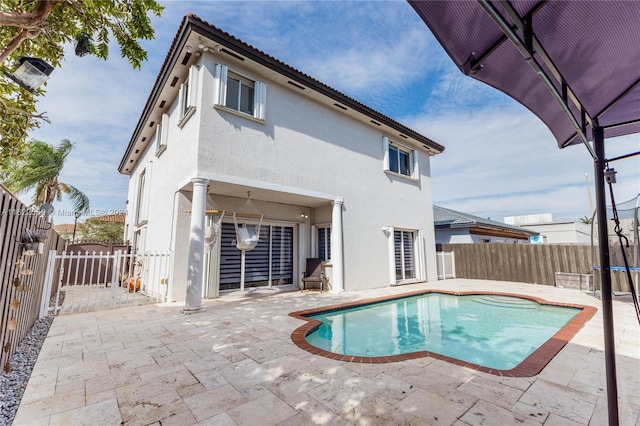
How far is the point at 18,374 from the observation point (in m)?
3.46

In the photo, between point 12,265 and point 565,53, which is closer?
point 565,53

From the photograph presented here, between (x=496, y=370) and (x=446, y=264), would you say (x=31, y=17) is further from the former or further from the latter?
(x=446, y=264)

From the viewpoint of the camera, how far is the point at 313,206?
1143 cm

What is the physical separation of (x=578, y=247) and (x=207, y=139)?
1428 centimetres

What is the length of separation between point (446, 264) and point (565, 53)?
14.2 meters

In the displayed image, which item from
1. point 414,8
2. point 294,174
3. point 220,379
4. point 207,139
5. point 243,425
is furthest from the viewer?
point 294,174

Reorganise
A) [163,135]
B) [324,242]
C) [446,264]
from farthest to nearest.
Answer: [446,264] < [324,242] < [163,135]

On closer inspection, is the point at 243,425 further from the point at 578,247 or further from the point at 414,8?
the point at 578,247

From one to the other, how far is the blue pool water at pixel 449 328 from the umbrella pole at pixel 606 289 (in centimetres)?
245

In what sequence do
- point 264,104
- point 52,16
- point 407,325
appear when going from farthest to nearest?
point 264,104, point 407,325, point 52,16

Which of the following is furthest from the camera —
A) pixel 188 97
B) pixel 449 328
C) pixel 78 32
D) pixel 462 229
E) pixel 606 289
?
pixel 462 229

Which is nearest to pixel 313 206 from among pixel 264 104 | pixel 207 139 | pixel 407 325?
pixel 264 104

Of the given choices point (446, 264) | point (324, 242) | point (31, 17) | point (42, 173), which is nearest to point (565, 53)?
point (31, 17)

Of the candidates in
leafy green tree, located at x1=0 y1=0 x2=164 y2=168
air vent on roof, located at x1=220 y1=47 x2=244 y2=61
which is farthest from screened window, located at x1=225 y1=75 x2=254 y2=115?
leafy green tree, located at x1=0 y1=0 x2=164 y2=168
